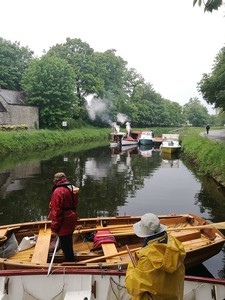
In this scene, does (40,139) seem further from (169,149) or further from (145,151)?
(169,149)

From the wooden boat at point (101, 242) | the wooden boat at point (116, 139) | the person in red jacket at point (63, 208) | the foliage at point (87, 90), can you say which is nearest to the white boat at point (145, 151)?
the wooden boat at point (116, 139)

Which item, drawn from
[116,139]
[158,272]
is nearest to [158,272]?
[158,272]

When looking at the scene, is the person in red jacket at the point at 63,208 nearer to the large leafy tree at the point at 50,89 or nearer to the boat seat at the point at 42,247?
the boat seat at the point at 42,247

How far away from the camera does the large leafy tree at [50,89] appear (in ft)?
145

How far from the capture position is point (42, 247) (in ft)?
23.9

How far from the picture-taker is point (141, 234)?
3477mm

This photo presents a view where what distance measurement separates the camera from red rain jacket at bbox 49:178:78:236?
6426 millimetres

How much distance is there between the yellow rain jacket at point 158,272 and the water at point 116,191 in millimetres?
5231

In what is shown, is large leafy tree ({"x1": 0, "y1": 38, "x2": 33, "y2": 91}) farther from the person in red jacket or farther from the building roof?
the person in red jacket

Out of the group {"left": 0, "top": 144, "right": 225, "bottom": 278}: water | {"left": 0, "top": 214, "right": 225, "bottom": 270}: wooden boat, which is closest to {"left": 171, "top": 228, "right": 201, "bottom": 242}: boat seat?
{"left": 0, "top": 214, "right": 225, "bottom": 270}: wooden boat

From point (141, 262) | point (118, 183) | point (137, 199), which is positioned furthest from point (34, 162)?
point (141, 262)

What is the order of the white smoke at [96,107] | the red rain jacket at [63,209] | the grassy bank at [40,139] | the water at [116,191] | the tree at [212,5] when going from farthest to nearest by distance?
the white smoke at [96,107] < the grassy bank at [40,139] < the water at [116,191] < the tree at [212,5] < the red rain jacket at [63,209]

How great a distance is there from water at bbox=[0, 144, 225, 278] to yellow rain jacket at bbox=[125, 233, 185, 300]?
5.23 meters

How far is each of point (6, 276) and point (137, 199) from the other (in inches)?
389
